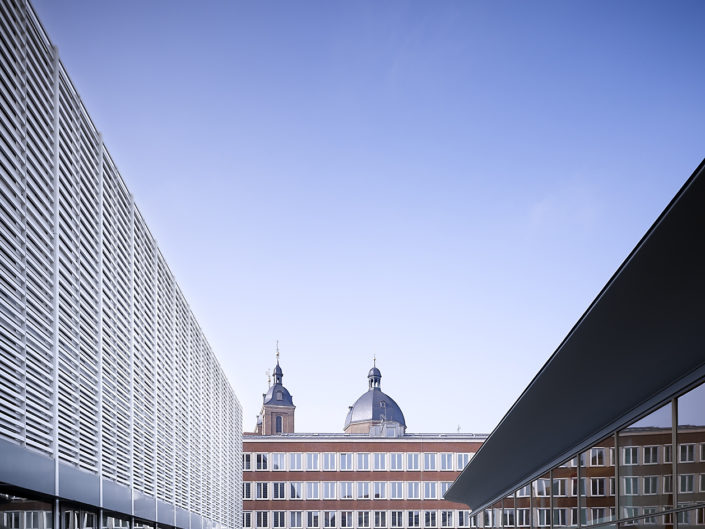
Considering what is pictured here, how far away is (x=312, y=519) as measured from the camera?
78000 millimetres

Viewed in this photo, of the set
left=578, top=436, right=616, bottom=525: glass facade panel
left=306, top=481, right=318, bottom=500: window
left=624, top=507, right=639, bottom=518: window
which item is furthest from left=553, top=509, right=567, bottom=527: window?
left=306, top=481, right=318, bottom=500: window

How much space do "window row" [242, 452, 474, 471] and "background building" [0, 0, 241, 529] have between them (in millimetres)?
59685

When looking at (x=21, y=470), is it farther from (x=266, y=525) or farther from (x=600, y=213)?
(x=266, y=525)

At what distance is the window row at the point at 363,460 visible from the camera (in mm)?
78625

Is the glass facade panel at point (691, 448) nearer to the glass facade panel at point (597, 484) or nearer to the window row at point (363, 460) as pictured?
the glass facade panel at point (597, 484)

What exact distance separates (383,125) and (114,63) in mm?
6002

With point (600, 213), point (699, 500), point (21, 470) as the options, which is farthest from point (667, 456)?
point (21, 470)

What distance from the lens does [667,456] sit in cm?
1073

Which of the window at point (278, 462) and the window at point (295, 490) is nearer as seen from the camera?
the window at point (295, 490)

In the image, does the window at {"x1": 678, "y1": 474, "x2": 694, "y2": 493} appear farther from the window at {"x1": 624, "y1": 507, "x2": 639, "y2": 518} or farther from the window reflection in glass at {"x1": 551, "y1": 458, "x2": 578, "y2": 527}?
the window reflection in glass at {"x1": 551, "y1": 458, "x2": 578, "y2": 527}

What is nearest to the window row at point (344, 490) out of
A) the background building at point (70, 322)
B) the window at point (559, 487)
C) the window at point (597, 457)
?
the background building at point (70, 322)

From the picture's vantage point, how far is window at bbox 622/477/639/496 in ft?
39.2

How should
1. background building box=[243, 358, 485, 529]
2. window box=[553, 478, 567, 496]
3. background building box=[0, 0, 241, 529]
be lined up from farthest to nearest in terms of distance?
1. background building box=[243, 358, 485, 529]
2. window box=[553, 478, 567, 496]
3. background building box=[0, 0, 241, 529]

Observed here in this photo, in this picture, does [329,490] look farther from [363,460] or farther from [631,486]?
[631,486]
